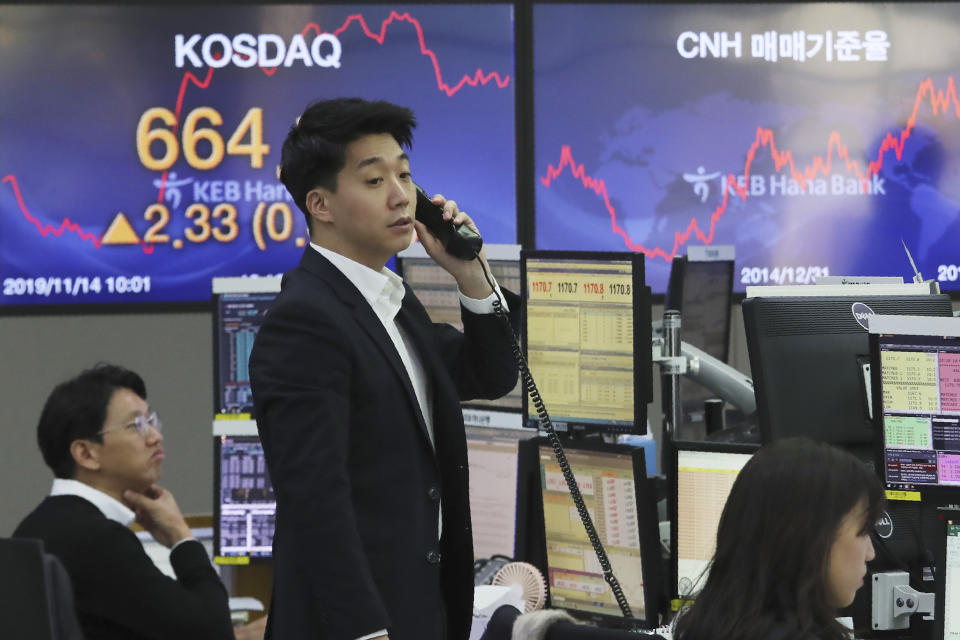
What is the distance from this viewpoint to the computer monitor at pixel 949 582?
2.06 m

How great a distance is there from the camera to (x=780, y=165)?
481 cm

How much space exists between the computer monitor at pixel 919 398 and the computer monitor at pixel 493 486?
968mm

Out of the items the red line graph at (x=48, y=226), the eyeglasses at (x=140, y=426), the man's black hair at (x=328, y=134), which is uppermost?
the red line graph at (x=48, y=226)

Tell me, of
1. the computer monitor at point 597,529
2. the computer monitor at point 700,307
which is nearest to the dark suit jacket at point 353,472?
the computer monitor at point 597,529

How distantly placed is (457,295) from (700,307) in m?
0.90

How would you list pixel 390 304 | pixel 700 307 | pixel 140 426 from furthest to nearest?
1. pixel 700 307
2. pixel 140 426
3. pixel 390 304

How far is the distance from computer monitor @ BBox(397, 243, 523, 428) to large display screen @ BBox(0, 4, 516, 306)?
166cm

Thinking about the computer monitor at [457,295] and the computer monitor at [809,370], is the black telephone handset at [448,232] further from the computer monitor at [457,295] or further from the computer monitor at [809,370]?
the computer monitor at [457,295]

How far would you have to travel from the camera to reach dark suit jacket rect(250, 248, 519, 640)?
1.62 m

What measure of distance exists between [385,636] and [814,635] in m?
0.54

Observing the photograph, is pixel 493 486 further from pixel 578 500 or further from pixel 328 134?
pixel 328 134

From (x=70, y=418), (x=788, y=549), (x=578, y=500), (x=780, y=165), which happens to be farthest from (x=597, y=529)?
(x=780, y=165)

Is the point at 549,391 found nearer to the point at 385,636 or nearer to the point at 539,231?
the point at 385,636

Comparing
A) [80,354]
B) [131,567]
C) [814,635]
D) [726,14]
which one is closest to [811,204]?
[726,14]
